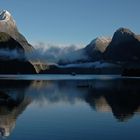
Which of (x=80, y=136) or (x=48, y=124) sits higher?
(x=80, y=136)

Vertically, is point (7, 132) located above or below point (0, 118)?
above

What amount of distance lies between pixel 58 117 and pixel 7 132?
18.1 metres

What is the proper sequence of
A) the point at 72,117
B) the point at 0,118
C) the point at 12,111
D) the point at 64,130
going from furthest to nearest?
the point at 12,111 < the point at 72,117 < the point at 0,118 < the point at 64,130

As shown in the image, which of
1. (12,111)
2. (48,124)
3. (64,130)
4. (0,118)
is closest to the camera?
(64,130)

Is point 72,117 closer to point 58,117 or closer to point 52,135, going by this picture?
point 58,117

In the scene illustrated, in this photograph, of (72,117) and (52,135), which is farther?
(72,117)

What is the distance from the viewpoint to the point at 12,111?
71.1m

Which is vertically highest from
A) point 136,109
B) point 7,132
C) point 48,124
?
point 7,132

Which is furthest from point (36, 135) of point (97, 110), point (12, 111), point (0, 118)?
point (97, 110)

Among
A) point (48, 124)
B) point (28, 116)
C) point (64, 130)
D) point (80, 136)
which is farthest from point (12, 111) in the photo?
point (80, 136)

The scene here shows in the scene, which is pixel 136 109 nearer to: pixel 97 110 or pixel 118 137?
pixel 97 110

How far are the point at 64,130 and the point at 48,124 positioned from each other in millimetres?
6213

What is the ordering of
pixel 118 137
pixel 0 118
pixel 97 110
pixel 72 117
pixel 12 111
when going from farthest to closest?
pixel 97 110 → pixel 12 111 → pixel 72 117 → pixel 0 118 → pixel 118 137

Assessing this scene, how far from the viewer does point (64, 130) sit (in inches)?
1986
